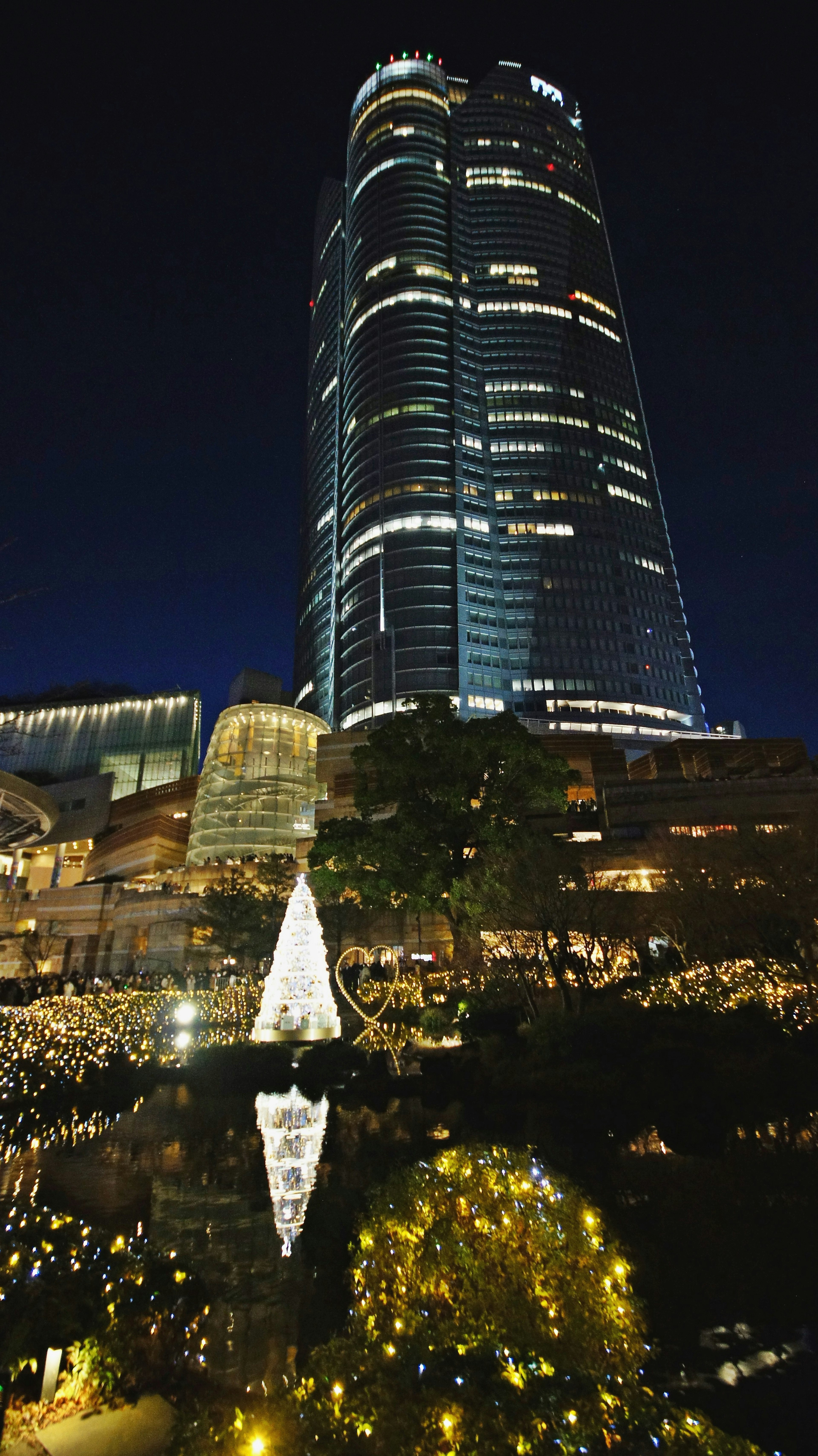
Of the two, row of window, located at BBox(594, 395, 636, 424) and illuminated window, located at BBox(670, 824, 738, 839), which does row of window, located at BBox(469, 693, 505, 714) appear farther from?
row of window, located at BBox(594, 395, 636, 424)

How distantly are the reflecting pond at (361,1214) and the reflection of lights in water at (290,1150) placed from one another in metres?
0.05

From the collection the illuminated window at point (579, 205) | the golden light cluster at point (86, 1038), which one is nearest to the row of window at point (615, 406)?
the illuminated window at point (579, 205)

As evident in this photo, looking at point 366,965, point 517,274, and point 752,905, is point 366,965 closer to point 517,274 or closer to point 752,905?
point 752,905

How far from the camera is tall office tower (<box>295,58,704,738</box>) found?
127 meters

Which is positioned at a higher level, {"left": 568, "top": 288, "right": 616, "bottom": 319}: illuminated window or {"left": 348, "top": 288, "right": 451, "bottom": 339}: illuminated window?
{"left": 568, "top": 288, "right": 616, "bottom": 319}: illuminated window

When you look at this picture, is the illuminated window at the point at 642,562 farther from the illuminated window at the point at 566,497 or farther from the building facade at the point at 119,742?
Answer: the building facade at the point at 119,742

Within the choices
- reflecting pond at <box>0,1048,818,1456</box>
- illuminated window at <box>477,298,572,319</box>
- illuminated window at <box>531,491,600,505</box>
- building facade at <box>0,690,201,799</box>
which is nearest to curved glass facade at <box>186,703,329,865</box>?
building facade at <box>0,690,201,799</box>

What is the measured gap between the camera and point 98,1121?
56.2ft

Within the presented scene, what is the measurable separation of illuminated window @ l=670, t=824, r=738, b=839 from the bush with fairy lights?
38.2 meters

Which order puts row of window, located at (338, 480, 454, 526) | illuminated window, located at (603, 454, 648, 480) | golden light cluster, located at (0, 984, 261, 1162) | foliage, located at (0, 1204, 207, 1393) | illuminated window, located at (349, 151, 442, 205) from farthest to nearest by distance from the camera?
1. illuminated window, located at (349, 151, 442, 205)
2. illuminated window, located at (603, 454, 648, 480)
3. row of window, located at (338, 480, 454, 526)
4. golden light cluster, located at (0, 984, 261, 1162)
5. foliage, located at (0, 1204, 207, 1393)

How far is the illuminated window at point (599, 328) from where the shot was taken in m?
158

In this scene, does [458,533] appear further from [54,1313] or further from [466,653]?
[54,1313]

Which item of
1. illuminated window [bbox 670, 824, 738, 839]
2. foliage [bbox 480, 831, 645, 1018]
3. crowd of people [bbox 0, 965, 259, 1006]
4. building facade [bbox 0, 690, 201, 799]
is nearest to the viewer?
foliage [bbox 480, 831, 645, 1018]

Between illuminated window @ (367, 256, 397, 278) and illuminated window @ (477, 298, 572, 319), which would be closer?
illuminated window @ (477, 298, 572, 319)
